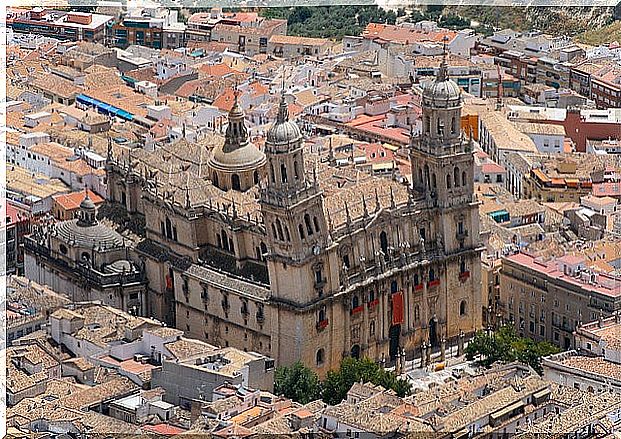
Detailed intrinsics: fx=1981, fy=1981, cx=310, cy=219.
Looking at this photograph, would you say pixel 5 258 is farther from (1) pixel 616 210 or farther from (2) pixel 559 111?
(2) pixel 559 111

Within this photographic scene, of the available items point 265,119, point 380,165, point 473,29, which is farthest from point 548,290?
point 473,29

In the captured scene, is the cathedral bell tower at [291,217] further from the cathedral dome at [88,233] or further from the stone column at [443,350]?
the cathedral dome at [88,233]

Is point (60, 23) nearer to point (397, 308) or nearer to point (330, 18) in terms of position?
point (330, 18)

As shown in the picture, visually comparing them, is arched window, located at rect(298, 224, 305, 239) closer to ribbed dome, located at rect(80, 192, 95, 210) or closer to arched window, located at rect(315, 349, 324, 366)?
arched window, located at rect(315, 349, 324, 366)

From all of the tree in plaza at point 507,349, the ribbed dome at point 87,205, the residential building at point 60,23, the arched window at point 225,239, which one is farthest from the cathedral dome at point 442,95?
the residential building at point 60,23

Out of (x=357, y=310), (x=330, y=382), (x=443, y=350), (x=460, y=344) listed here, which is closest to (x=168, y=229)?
(x=357, y=310)
